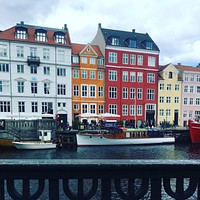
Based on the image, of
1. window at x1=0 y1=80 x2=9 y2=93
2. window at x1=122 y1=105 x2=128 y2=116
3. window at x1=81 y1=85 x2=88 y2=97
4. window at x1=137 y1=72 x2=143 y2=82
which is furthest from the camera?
window at x1=137 y1=72 x2=143 y2=82

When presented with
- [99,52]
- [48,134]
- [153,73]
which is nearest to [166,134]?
[153,73]

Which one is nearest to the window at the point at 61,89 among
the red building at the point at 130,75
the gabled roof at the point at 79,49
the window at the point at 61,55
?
the window at the point at 61,55

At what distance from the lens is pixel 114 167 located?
1812 millimetres

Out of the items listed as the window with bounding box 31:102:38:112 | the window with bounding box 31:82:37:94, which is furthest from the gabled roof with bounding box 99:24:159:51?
the window with bounding box 31:102:38:112

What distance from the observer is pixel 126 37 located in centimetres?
3819

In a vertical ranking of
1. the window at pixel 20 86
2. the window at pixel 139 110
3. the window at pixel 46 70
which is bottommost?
the window at pixel 139 110

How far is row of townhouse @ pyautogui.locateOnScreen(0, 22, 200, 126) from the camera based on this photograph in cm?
2972

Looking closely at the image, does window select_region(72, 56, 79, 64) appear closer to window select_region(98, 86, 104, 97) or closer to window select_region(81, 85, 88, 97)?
window select_region(81, 85, 88, 97)

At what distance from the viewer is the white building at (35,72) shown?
95.5 feet

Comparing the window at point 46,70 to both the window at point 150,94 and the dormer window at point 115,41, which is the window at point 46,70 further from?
the window at point 150,94

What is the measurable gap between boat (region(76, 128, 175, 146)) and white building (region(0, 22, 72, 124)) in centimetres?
950

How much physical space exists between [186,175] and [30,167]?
1501 mm

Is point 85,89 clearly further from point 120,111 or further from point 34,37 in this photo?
point 34,37

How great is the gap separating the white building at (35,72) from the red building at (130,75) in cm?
751
